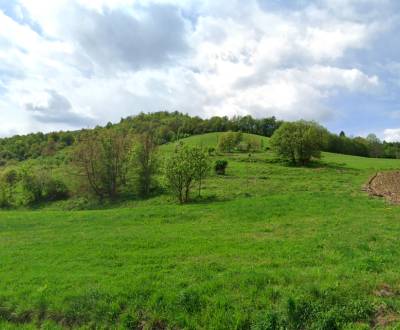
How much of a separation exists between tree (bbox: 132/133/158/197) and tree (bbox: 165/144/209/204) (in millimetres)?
9017

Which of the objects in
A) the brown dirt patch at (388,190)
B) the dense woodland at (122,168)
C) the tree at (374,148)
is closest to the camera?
the brown dirt patch at (388,190)

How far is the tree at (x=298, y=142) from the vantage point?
55250mm

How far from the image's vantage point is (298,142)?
54781 mm

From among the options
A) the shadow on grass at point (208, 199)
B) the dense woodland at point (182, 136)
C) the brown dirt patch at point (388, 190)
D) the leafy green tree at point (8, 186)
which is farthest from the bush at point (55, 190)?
the brown dirt patch at point (388, 190)

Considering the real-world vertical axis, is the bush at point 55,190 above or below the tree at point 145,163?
below

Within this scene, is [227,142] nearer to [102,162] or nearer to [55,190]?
[102,162]

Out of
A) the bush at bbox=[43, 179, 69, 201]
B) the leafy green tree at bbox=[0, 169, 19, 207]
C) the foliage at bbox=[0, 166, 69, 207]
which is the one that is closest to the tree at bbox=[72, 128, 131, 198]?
the bush at bbox=[43, 179, 69, 201]

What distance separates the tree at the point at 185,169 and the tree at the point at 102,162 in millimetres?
12712

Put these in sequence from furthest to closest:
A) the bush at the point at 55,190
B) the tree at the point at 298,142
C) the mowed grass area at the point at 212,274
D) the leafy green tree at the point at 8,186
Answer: the tree at the point at 298,142 < the leafy green tree at the point at 8,186 < the bush at the point at 55,190 < the mowed grass area at the point at 212,274

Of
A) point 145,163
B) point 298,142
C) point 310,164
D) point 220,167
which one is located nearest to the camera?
point 145,163

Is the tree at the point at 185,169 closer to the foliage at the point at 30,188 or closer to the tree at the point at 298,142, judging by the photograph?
the foliage at the point at 30,188

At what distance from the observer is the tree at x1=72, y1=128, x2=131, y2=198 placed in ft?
126

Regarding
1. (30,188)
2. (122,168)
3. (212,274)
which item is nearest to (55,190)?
(30,188)

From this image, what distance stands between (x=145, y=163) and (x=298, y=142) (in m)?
30.1
